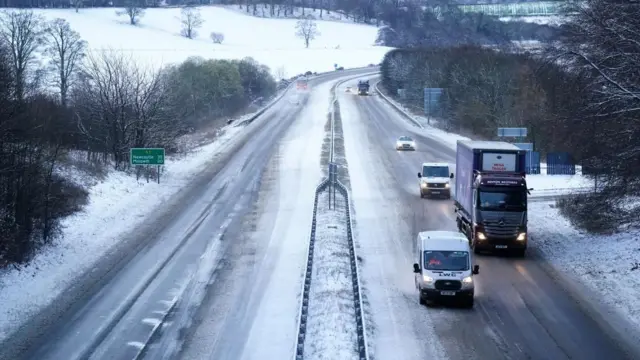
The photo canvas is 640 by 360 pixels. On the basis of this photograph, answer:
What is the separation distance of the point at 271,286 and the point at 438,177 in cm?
1951

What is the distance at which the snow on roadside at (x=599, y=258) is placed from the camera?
24.6 metres

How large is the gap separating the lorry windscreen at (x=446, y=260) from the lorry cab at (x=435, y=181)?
62.6ft

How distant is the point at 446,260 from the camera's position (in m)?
23.5

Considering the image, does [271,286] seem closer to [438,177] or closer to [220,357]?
[220,357]

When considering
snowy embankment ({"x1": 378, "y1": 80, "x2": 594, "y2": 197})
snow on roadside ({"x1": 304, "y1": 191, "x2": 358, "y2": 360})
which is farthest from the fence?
snow on roadside ({"x1": 304, "y1": 191, "x2": 358, "y2": 360})

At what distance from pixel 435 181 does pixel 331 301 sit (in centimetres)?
2062

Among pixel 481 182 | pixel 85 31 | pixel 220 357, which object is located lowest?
pixel 220 357

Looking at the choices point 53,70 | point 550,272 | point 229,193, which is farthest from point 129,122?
point 53,70

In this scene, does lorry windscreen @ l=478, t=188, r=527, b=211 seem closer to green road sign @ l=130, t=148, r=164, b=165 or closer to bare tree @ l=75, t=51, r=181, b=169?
green road sign @ l=130, t=148, r=164, b=165

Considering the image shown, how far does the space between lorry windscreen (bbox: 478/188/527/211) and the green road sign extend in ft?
67.2

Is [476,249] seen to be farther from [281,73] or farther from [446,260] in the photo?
[281,73]

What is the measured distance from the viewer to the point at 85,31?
6403 inches

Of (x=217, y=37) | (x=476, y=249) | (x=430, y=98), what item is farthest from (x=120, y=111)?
(x=217, y=37)

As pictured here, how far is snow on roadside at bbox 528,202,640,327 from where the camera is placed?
24609 millimetres
